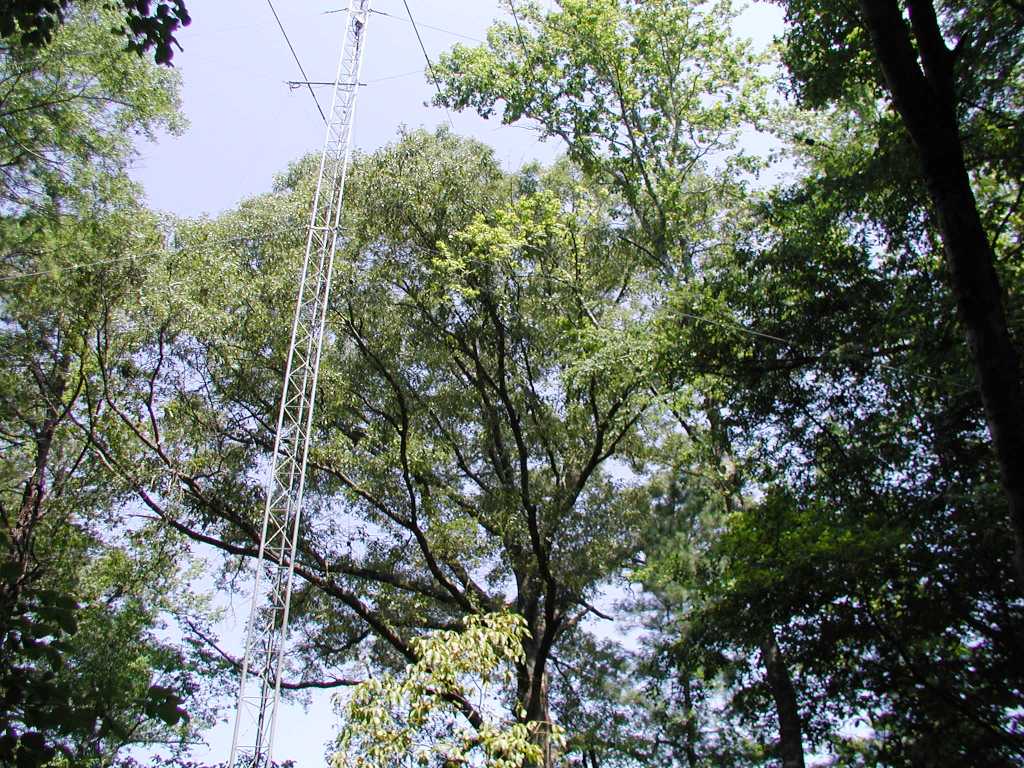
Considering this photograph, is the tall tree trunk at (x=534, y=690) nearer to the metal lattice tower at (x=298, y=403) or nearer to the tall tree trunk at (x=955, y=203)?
the metal lattice tower at (x=298, y=403)

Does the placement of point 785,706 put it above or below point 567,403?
below

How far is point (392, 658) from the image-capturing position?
37.9ft

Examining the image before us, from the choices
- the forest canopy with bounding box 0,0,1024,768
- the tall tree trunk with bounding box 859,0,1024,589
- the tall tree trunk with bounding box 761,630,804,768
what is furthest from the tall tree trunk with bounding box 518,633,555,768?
the tall tree trunk with bounding box 859,0,1024,589

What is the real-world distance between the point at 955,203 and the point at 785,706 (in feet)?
21.5

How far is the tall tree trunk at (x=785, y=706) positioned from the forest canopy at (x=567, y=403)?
36 mm

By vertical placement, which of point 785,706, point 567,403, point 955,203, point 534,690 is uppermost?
point 567,403

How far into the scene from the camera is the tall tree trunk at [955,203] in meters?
2.60

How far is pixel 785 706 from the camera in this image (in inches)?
310

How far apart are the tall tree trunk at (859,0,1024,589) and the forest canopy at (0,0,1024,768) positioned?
2954mm

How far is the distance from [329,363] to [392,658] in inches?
174

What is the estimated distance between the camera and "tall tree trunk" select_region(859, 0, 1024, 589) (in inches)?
102

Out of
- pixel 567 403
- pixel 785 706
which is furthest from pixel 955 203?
pixel 567 403

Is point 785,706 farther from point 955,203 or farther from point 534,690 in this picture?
point 955,203

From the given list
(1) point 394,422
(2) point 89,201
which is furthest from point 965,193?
(2) point 89,201
